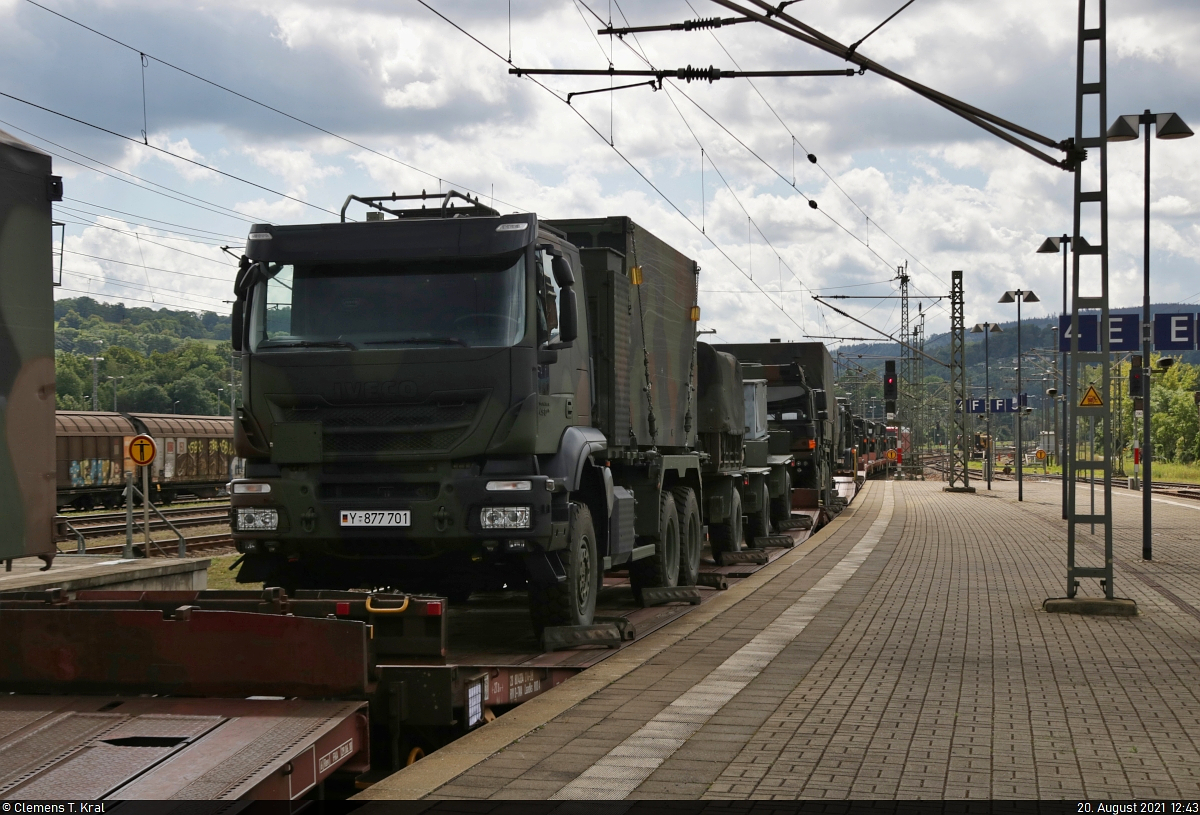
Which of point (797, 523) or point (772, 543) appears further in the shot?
point (797, 523)

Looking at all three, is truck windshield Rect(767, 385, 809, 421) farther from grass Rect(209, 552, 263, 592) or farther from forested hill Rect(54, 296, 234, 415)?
forested hill Rect(54, 296, 234, 415)

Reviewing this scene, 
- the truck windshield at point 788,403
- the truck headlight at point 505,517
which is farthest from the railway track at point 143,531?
the truck headlight at point 505,517

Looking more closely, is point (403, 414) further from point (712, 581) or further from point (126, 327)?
point (126, 327)

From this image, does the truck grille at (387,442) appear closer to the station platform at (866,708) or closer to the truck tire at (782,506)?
the station platform at (866,708)

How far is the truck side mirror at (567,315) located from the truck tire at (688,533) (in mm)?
4646

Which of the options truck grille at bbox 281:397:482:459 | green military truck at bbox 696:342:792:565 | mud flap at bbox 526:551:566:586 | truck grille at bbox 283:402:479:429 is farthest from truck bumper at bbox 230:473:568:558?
green military truck at bbox 696:342:792:565

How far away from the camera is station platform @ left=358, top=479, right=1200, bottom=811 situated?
5.96m

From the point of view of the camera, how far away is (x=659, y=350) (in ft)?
44.3

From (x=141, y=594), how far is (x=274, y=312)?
3.06 metres

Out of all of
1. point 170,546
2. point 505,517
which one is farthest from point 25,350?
point 170,546

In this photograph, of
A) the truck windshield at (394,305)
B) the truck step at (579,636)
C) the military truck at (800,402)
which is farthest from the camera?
the military truck at (800,402)

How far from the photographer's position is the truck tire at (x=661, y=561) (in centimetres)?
1335

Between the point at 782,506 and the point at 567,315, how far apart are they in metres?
15.7

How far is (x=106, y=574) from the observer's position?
1576 centimetres
